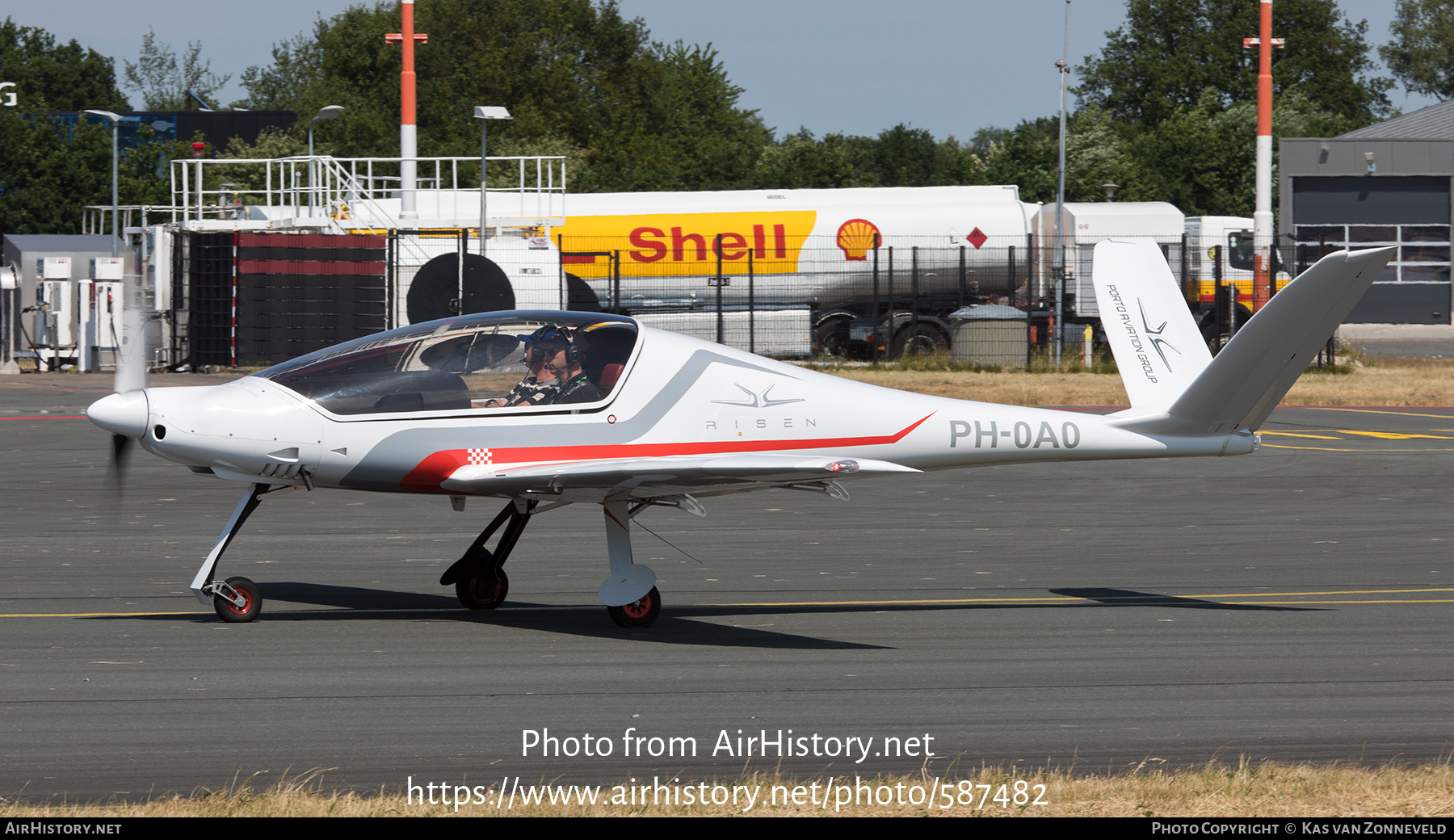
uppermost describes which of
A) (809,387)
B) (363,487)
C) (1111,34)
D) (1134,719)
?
(1111,34)

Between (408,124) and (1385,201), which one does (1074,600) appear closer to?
(408,124)

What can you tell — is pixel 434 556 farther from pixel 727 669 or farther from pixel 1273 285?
pixel 1273 285

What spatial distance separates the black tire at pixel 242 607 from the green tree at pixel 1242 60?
325 feet

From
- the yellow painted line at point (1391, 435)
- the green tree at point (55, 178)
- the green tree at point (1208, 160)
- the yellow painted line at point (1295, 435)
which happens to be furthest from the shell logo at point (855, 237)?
the green tree at point (1208, 160)

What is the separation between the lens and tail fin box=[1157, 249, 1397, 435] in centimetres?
873

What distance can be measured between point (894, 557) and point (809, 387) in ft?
9.53

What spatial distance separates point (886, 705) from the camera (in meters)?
7.57

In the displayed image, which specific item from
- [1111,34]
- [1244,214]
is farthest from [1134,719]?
[1111,34]

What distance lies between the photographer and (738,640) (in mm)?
9219

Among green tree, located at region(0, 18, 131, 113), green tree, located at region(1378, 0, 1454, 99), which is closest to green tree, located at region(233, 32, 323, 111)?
green tree, located at region(0, 18, 131, 113)

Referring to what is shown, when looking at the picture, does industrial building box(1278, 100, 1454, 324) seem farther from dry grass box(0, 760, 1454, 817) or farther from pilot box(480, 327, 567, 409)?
dry grass box(0, 760, 1454, 817)

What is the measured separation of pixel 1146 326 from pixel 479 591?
512cm

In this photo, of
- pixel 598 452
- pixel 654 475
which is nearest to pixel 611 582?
pixel 598 452

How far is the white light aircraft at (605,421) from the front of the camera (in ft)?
29.5
